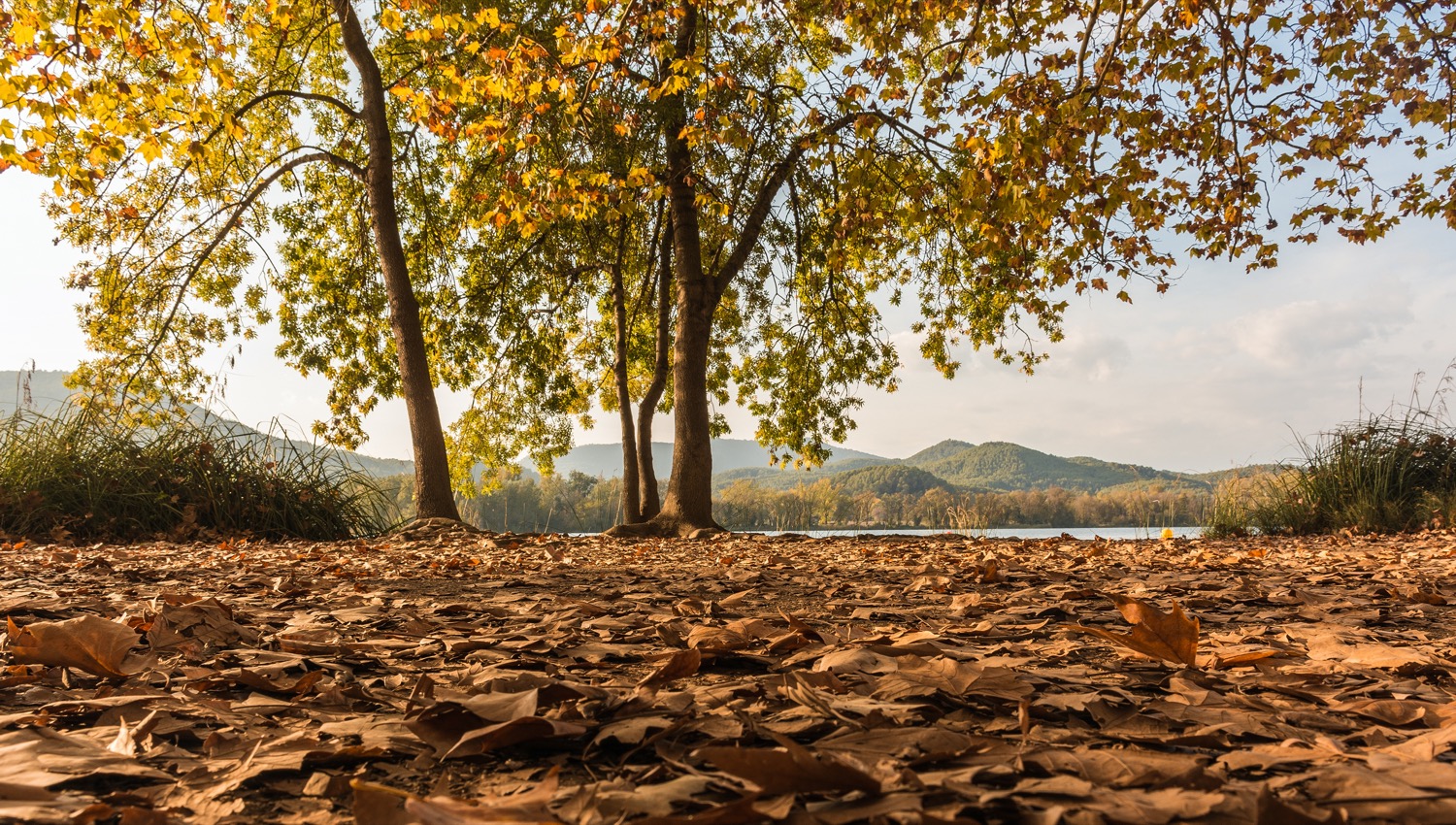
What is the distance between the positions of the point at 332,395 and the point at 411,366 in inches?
164

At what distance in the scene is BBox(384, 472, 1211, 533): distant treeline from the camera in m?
10.0

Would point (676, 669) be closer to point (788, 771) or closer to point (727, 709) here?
point (727, 709)

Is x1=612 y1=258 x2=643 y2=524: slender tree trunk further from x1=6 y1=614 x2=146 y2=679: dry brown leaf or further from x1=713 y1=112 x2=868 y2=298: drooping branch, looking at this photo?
x1=6 y1=614 x2=146 y2=679: dry brown leaf

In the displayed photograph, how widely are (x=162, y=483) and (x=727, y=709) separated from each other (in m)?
7.85

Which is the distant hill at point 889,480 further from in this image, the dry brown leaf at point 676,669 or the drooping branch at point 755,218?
the dry brown leaf at point 676,669

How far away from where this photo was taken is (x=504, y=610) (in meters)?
2.35

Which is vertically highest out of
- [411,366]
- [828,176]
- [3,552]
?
[828,176]

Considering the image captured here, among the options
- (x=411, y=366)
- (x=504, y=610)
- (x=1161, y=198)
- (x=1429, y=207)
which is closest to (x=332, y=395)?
(x=411, y=366)

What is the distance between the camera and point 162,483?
6.98 metres

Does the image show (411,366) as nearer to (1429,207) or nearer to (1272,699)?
(1272,699)

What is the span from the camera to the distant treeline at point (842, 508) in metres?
10.0

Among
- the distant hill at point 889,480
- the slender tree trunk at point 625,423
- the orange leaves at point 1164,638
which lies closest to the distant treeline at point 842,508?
the slender tree trunk at point 625,423


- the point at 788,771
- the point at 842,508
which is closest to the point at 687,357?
the point at 788,771

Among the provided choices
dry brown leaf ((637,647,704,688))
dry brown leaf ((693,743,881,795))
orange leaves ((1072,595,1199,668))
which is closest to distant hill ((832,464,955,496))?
orange leaves ((1072,595,1199,668))
